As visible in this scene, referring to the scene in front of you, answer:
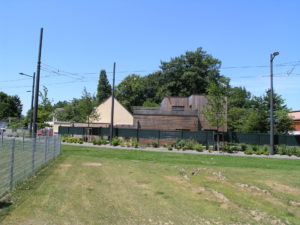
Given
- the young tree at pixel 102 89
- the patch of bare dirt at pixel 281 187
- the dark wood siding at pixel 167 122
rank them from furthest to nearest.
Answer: the young tree at pixel 102 89 → the dark wood siding at pixel 167 122 → the patch of bare dirt at pixel 281 187

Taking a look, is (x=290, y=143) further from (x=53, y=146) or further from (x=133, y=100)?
(x=133, y=100)

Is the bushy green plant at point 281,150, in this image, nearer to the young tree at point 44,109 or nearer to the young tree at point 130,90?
the young tree at point 44,109

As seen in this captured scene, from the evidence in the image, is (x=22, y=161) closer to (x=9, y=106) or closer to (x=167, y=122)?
(x=167, y=122)

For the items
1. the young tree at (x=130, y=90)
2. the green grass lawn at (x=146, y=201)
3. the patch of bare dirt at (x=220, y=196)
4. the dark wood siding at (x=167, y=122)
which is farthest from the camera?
→ the young tree at (x=130, y=90)

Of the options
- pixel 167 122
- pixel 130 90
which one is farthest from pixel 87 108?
pixel 130 90

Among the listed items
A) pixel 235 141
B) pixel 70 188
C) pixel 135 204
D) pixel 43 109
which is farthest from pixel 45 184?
pixel 235 141

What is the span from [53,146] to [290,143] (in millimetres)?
23466

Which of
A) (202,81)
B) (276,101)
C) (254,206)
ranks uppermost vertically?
(202,81)

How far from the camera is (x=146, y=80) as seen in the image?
7162cm

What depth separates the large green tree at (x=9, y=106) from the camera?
81969mm

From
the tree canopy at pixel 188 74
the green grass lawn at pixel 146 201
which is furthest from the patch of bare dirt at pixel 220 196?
the tree canopy at pixel 188 74

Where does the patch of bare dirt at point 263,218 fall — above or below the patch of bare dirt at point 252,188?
above

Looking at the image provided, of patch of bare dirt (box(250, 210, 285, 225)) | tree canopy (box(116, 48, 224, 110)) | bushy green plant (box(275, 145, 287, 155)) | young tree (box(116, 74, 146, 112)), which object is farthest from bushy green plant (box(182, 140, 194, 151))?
young tree (box(116, 74, 146, 112))

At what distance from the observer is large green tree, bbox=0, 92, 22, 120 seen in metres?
82.0
